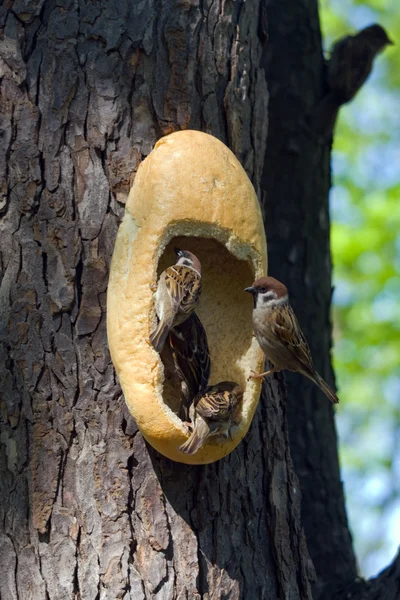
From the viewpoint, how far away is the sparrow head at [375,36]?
256 inches

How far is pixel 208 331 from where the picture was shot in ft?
10.4

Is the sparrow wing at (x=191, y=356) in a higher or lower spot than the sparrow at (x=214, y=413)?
higher

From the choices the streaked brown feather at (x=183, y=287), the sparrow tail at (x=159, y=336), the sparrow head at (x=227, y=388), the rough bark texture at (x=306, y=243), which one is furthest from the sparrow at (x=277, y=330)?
the rough bark texture at (x=306, y=243)

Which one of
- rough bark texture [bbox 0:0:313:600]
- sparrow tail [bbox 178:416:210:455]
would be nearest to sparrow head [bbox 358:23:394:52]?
rough bark texture [bbox 0:0:313:600]

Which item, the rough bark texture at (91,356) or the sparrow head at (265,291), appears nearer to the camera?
the rough bark texture at (91,356)

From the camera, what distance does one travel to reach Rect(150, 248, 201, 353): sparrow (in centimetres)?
268

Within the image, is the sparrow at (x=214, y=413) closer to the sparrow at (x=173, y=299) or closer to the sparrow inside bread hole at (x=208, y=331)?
the sparrow inside bread hole at (x=208, y=331)

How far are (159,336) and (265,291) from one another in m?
0.61

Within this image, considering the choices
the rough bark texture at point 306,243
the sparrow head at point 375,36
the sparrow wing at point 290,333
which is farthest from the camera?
the sparrow head at point 375,36

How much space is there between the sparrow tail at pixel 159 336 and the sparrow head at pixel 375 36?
4433 mm

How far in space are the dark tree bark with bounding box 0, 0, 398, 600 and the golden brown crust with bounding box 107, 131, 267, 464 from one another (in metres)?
0.12

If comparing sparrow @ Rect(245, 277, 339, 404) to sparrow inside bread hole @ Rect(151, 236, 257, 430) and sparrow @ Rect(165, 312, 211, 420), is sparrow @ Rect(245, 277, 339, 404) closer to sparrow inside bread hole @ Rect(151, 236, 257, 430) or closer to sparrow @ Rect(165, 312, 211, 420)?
sparrow inside bread hole @ Rect(151, 236, 257, 430)

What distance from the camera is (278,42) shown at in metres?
5.14

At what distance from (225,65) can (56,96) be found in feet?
2.57
